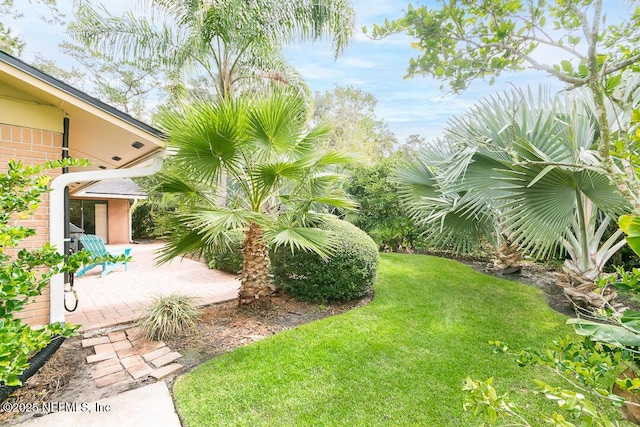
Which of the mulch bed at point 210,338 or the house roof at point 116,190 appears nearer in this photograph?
the mulch bed at point 210,338

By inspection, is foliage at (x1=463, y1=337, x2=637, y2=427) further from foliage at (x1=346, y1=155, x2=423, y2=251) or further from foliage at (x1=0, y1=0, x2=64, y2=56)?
foliage at (x1=0, y1=0, x2=64, y2=56)

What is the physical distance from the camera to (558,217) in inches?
151

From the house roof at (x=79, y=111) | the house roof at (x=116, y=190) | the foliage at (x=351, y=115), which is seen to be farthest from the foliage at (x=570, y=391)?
the foliage at (x=351, y=115)

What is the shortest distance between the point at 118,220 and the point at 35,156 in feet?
47.0

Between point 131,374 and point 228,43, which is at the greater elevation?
point 228,43

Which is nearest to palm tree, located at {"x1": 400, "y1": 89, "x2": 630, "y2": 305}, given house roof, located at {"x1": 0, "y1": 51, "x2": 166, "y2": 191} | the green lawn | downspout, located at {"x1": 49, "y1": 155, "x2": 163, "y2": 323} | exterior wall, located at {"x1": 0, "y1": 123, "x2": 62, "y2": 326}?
the green lawn

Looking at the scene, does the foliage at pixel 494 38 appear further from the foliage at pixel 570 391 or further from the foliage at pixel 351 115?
the foliage at pixel 351 115

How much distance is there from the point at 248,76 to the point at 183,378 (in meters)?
10.0

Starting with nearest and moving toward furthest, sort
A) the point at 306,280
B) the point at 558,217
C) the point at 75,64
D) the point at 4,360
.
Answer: the point at 4,360, the point at 558,217, the point at 306,280, the point at 75,64

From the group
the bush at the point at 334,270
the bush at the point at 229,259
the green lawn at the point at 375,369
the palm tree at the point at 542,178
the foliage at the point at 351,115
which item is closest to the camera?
the green lawn at the point at 375,369

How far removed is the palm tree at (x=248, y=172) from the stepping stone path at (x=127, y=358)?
1.27 m

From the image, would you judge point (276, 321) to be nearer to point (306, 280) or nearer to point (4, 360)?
point (306, 280)

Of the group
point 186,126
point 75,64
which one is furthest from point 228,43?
point 75,64

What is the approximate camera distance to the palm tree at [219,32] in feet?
29.8
